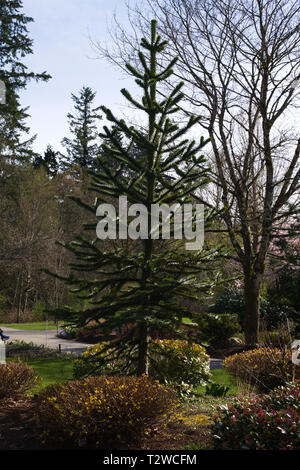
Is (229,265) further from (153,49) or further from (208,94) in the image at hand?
(153,49)

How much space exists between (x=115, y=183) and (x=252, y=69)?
7.23 metres

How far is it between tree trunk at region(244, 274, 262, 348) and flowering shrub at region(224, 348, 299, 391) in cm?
326

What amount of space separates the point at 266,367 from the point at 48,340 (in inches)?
406

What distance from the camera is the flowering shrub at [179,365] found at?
754 cm

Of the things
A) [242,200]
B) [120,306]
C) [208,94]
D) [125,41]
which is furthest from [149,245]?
[125,41]

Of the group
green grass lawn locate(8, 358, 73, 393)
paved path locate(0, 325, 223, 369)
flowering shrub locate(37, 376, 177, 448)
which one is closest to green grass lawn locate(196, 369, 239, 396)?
paved path locate(0, 325, 223, 369)

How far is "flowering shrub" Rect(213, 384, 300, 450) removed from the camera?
4.52m

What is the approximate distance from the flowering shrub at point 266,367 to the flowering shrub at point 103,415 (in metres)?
3.25

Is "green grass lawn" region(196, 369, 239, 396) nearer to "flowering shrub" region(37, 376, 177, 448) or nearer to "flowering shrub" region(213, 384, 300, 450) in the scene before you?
"flowering shrub" region(213, 384, 300, 450)

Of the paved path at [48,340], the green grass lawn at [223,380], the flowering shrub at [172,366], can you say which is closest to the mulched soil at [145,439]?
the flowering shrub at [172,366]

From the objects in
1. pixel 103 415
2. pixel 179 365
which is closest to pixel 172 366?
pixel 179 365

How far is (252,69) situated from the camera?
1203cm

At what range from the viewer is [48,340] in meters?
16.7

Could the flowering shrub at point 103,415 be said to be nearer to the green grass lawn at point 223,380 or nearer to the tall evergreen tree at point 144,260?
the tall evergreen tree at point 144,260
